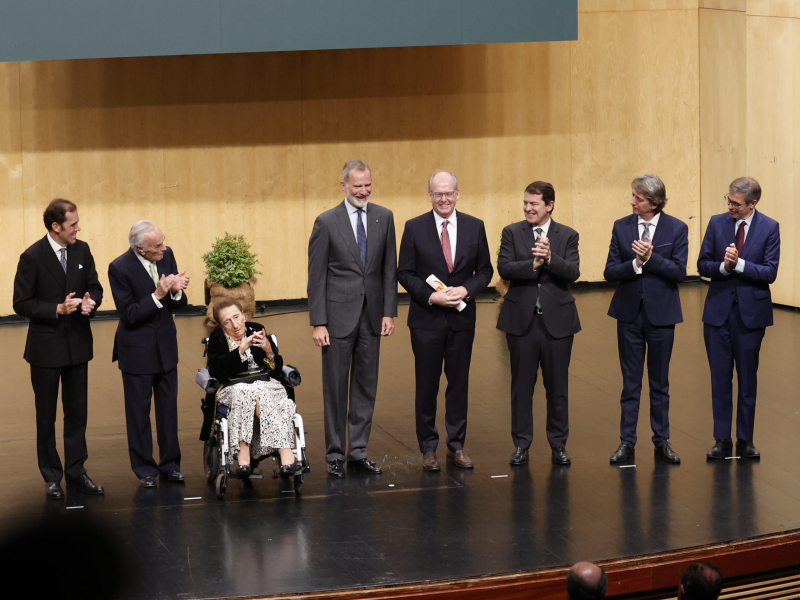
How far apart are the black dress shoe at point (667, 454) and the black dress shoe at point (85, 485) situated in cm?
264

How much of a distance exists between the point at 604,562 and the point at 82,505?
7.36 feet

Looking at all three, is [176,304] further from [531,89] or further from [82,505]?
[531,89]

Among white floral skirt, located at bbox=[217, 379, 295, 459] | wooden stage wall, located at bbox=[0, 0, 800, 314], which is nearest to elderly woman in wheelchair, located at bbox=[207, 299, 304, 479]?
white floral skirt, located at bbox=[217, 379, 295, 459]

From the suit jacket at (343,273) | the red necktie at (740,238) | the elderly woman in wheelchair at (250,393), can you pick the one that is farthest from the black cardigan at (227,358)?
the red necktie at (740,238)

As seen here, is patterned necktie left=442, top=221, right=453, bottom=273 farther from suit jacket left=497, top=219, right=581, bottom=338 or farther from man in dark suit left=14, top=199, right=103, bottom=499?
man in dark suit left=14, top=199, right=103, bottom=499

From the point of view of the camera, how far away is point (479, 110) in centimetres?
981

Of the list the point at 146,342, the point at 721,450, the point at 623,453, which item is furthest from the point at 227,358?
the point at 721,450

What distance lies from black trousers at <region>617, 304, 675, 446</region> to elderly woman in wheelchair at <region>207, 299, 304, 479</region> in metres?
1.65

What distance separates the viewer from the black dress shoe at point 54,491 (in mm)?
4488

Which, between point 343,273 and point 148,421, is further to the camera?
point 343,273

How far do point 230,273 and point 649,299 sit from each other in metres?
4.53

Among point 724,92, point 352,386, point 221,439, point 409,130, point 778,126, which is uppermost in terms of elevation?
point 724,92

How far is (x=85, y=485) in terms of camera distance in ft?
15.0

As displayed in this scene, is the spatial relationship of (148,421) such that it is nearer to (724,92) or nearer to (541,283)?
(541,283)
